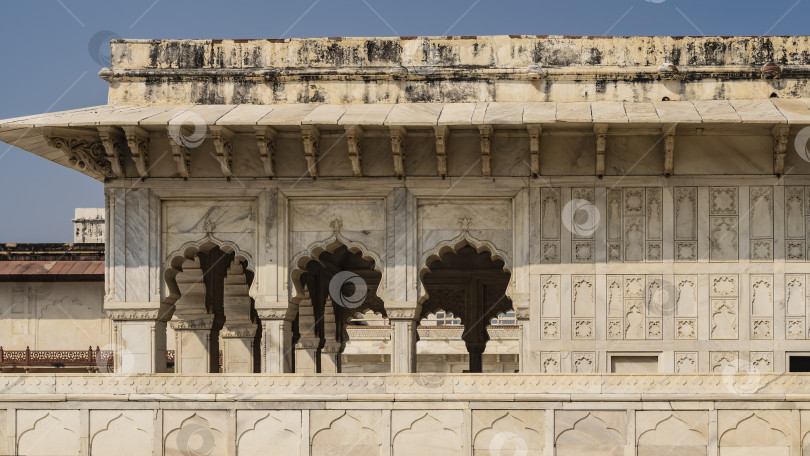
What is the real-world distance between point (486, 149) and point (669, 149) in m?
2.48

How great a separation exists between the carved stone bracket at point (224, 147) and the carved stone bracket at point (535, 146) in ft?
13.7

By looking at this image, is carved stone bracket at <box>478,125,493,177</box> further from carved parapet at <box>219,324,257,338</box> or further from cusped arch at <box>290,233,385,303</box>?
carved parapet at <box>219,324,257,338</box>

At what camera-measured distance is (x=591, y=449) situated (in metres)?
15.3

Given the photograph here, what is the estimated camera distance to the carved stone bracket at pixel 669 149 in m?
16.9

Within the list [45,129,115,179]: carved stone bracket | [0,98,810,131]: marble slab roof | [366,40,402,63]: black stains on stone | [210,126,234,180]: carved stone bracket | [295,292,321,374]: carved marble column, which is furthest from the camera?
[295,292,321,374]: carved marble column

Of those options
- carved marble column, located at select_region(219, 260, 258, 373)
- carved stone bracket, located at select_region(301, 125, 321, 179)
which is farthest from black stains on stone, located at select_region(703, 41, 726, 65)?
carved marble column, located at select_region(219, 260, 258, 373)

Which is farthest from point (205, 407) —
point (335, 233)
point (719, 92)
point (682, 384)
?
point (719, 92)

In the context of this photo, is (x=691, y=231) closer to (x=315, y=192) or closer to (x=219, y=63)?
(x=315, y=192)

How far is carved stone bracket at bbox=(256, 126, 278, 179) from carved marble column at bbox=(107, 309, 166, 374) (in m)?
2.56

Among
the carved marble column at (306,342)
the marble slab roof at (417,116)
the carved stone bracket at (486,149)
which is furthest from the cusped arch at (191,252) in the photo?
the carved marble column at (306,342)

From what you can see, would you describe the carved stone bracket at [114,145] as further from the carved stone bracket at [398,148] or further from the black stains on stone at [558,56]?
the black stains on stone at [558,56]

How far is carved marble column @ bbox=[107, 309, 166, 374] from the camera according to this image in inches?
700

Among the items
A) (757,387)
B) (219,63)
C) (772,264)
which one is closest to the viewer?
(757,387)

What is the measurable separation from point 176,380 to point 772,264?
8156 mm
